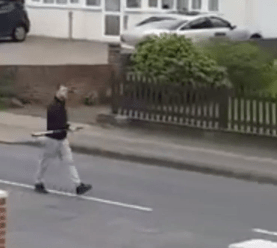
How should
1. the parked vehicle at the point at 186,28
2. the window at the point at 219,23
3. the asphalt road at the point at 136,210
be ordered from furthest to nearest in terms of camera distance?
the window at the point at 219,23 → the parked vehicle at the point at 186,28 → the asphalt road at the point at 136,210

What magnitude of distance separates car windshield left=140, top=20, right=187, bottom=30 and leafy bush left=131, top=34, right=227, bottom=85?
8842 millimetres

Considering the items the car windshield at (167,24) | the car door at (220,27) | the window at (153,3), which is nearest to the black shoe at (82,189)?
the car windshield at (167,24)

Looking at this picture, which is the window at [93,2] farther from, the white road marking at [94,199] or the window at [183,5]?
the white road marking at [94,199]

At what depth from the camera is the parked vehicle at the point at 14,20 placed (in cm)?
3571

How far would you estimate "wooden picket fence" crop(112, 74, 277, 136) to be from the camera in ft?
64.5

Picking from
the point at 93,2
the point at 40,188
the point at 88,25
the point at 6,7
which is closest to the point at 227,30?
the point at 88,25

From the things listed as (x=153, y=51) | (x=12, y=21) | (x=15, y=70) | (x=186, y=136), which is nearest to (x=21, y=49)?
(x=12, y=21)

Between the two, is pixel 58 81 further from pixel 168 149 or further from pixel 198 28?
pixel 198 28

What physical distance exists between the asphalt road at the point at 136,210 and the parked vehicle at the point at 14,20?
57.8 ft

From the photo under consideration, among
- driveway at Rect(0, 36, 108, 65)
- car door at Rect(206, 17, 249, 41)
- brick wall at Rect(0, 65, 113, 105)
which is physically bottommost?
driveway at Rect(0, 36, 108, 65)

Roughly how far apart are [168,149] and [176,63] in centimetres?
340

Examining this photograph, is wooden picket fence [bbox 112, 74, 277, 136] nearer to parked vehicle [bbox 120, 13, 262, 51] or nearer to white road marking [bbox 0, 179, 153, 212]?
white road marking [bbox 0, 179, 153, 212]

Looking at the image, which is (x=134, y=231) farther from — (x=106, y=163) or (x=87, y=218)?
(x=106, y=163)

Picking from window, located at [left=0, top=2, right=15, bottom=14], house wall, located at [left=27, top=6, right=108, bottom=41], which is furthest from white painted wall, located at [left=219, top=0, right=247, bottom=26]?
window, located at [left=0, top=2, right=15, bottom=14]
